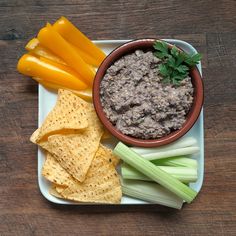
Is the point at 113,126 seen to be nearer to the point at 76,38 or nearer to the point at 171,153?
the point at 171,153

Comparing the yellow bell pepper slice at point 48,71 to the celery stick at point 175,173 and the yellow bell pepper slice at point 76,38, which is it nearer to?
the yellow bell pepper slice at point 76,38

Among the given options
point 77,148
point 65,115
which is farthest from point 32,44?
point 77,148

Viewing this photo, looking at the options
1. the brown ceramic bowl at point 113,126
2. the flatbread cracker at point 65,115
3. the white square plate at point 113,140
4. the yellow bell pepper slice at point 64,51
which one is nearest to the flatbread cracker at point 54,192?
the white square plate at point 113,140

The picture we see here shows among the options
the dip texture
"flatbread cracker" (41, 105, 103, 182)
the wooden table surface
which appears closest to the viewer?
the dip texture

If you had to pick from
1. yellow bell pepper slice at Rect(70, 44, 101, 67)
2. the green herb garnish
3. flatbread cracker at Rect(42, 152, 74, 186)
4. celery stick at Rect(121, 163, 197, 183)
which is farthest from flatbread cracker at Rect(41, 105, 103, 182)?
the green herb garnish

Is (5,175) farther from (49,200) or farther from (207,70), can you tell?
(207,70)

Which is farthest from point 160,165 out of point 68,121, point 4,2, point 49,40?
point 4,2

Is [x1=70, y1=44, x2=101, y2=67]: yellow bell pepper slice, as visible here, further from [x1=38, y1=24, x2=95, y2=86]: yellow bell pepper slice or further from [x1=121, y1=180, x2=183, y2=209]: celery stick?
[x1=121, y1=180, x2=183, y2=209]: celery stick
